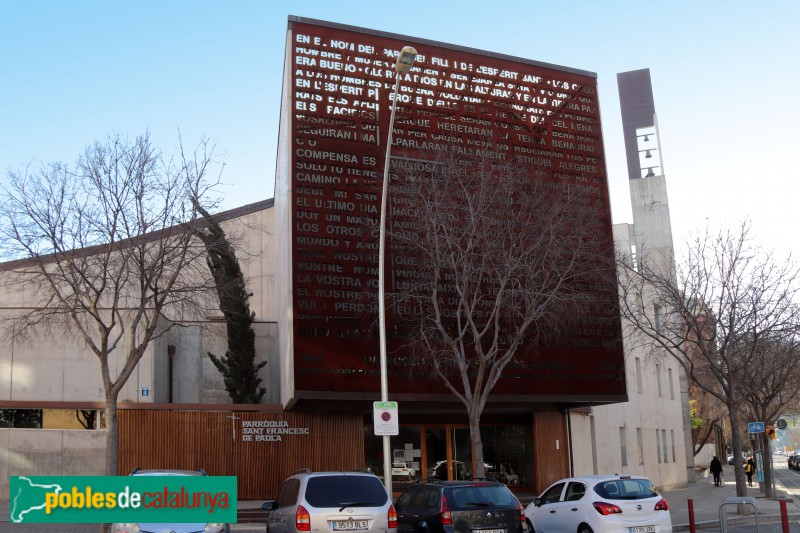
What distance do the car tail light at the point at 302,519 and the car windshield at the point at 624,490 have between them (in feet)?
20.0

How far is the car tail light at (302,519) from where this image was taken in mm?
12680

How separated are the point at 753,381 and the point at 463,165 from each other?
53.9 feet

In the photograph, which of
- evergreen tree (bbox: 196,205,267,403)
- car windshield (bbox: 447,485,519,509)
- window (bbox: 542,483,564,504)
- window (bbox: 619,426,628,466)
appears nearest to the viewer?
car windshield (bbox: 447,485,519,509)

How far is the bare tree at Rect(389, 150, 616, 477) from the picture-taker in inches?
864

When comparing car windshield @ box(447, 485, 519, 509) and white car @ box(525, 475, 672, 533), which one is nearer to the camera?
car windshield @ box(447, 485, 519, 509)

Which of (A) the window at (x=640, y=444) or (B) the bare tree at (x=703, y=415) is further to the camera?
(B) the bare tree at (x=703, y=415)

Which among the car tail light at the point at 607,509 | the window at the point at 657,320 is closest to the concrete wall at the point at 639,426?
the window at the point at 657,320

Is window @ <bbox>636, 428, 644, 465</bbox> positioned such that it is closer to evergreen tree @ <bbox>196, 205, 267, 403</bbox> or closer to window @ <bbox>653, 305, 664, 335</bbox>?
window @ <bbox>653, 305, 664, 335</bbox>

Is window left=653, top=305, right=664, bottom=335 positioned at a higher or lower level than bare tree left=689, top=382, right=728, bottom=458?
higher

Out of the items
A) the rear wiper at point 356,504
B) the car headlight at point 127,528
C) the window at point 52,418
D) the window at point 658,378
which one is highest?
the window at point 658,378

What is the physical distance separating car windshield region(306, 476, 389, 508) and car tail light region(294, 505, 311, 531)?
7.4 inches

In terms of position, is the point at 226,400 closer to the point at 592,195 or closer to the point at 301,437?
the point at 301,437

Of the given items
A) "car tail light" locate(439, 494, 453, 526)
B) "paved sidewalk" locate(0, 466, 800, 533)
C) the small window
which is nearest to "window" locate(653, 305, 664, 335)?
"paved sidewalk" locate(0, 466, 800, 533)

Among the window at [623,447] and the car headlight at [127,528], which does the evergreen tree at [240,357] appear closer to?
the window at [623,447]
